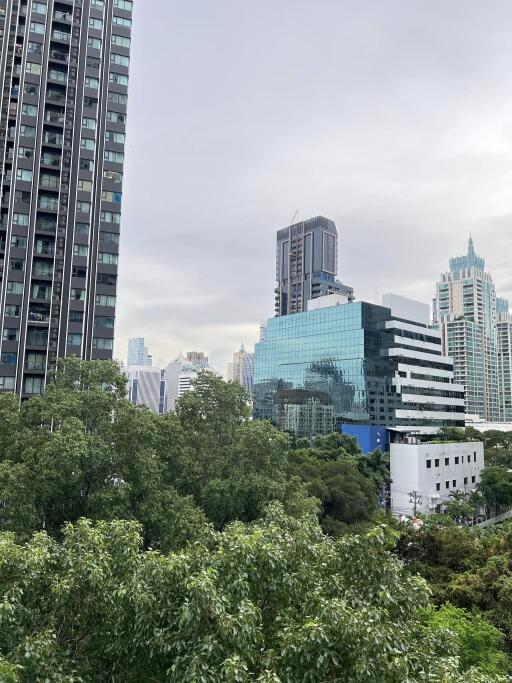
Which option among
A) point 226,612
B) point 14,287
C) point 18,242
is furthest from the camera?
point 18,242

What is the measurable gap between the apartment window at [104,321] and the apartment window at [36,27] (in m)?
26.7

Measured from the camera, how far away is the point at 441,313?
15075 cm

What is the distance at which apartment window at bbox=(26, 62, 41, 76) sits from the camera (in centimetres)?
4409

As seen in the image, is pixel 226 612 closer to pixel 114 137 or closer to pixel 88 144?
pixel 88 144

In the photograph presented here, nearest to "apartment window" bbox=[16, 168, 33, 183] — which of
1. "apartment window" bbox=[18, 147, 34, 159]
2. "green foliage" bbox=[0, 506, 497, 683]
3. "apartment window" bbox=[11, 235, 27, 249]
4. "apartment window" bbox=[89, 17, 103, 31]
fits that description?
"apartment window" bbox=[18, 147, 34, 159]

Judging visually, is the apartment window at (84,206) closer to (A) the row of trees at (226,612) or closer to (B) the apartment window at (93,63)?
(B) the apartment window at (93,63)

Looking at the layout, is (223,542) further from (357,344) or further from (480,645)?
(357,344)

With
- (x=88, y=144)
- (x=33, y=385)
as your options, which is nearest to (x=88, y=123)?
(x=88, y=144)

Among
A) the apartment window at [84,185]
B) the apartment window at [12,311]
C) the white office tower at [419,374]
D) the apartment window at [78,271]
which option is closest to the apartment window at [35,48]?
the apartment window at [84,185]

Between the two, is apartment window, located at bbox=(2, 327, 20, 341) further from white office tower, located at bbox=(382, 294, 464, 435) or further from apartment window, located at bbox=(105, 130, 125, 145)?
white office tower, located at bbox=(382, 294, 464, 435)

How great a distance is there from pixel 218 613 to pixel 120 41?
54.4 meters

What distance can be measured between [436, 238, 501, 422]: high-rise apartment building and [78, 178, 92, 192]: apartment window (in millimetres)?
112994

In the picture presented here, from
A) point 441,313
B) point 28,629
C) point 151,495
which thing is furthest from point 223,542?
point 441,313

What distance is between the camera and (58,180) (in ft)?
144
